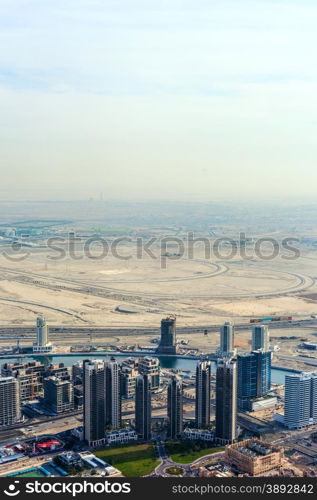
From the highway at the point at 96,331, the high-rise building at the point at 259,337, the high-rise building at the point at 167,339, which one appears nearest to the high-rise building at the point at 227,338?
the high-rise building at the point at 259,337

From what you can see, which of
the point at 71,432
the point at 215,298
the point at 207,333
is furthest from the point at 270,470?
the point at 215,298

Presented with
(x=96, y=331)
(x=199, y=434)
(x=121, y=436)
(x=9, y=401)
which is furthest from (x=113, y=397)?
(x=96, y=331)

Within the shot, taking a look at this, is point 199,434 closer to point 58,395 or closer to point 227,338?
point 58,395

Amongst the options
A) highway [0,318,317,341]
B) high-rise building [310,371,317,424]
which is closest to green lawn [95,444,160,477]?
high-rise building [310,371,317,424]

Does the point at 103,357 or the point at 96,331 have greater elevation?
the point at 96,331

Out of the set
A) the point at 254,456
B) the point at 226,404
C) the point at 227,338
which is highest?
the point at 227,338

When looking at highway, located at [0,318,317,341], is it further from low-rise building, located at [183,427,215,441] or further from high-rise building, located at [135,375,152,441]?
low-rise building, located at [183,427,215,441]
